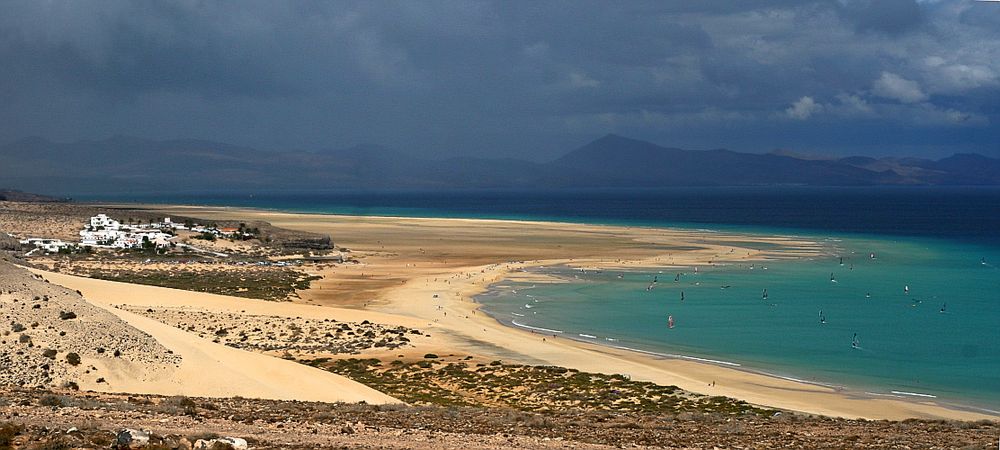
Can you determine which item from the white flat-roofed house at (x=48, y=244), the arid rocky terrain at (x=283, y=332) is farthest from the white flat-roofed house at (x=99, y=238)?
the arid rocky terrain at (x=283, y=332)

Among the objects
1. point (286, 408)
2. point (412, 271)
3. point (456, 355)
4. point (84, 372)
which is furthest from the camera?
point (412, 271)

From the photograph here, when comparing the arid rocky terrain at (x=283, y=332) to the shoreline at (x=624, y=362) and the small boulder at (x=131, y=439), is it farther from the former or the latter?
the small boulder at (x=131, y=439)

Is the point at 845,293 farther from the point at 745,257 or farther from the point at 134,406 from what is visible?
the point at 134,406

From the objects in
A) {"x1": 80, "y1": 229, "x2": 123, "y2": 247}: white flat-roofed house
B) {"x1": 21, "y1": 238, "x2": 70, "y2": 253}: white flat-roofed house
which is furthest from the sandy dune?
{"x1": 80, "y1": 229, "x2": 123, "y2": 247}: white flat-roofed house

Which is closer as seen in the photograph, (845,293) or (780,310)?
(780,310)

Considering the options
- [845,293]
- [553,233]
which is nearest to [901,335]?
[845,293]

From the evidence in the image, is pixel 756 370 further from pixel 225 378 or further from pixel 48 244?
pixel 48 244

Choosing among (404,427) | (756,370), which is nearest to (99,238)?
(756,370)

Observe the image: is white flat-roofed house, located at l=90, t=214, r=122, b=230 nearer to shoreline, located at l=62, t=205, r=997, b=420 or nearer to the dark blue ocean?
shoreline, located at l=62, t=205, r=997, b=420
